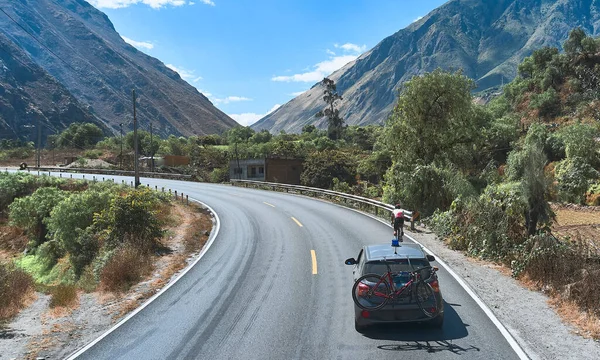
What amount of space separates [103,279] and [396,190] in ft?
61.7

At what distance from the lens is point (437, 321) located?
824cm

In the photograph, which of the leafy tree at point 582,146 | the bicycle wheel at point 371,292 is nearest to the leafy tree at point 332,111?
the leafy tree at point 582,146

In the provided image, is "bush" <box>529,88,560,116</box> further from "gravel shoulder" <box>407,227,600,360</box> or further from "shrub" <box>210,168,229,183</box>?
"gravel shoulder" <box>407,227,600,360</box>

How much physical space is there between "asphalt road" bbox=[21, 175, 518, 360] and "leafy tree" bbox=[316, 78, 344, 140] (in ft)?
275

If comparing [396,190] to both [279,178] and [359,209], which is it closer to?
[359,209]

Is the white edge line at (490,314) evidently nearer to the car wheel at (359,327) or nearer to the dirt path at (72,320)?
the car wheel at (359,327)

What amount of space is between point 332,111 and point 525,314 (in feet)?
342

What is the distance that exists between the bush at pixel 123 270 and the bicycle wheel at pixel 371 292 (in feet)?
24.9

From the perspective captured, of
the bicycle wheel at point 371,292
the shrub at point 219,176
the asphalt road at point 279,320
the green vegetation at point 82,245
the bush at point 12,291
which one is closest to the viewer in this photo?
the asphalt road at point 279,320

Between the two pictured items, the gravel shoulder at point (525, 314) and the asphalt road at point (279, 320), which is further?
the asphalt road at point (279, 320)

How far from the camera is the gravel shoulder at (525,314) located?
7.31 metres

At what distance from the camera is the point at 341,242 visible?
57.2ft

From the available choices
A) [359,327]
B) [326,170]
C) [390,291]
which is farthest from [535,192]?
[326,170]

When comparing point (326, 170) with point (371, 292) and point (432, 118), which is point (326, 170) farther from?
point (371, 292)
